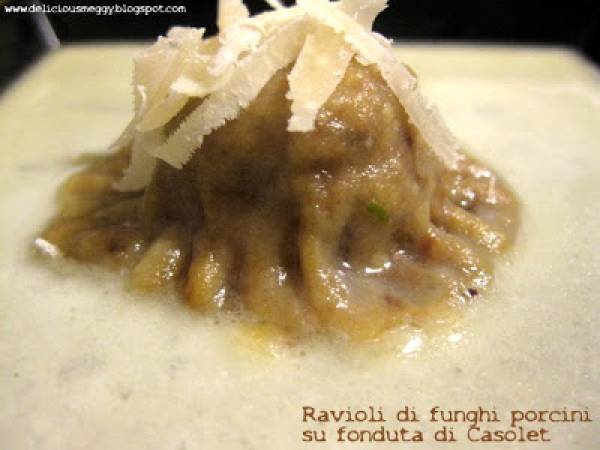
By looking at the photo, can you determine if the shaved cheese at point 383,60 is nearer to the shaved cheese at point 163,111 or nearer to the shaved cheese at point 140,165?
the shaved cheese at point 163,111

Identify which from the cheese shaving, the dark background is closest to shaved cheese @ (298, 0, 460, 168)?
the cheese shaving

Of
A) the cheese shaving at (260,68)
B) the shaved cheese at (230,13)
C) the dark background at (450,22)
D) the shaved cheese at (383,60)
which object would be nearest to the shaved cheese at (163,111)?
the cheese shaving at (260,68)

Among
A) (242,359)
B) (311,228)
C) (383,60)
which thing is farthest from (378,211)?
(242,359)

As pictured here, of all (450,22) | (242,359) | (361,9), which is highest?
(361,9)

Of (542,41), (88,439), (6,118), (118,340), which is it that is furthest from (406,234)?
(542,41)

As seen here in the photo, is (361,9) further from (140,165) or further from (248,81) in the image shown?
(140,165)

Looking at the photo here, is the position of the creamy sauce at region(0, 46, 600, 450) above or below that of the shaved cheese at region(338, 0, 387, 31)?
below

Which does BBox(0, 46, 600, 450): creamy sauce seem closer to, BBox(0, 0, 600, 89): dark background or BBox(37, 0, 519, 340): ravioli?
BBox(37, 0, 519, 340): ravioli
